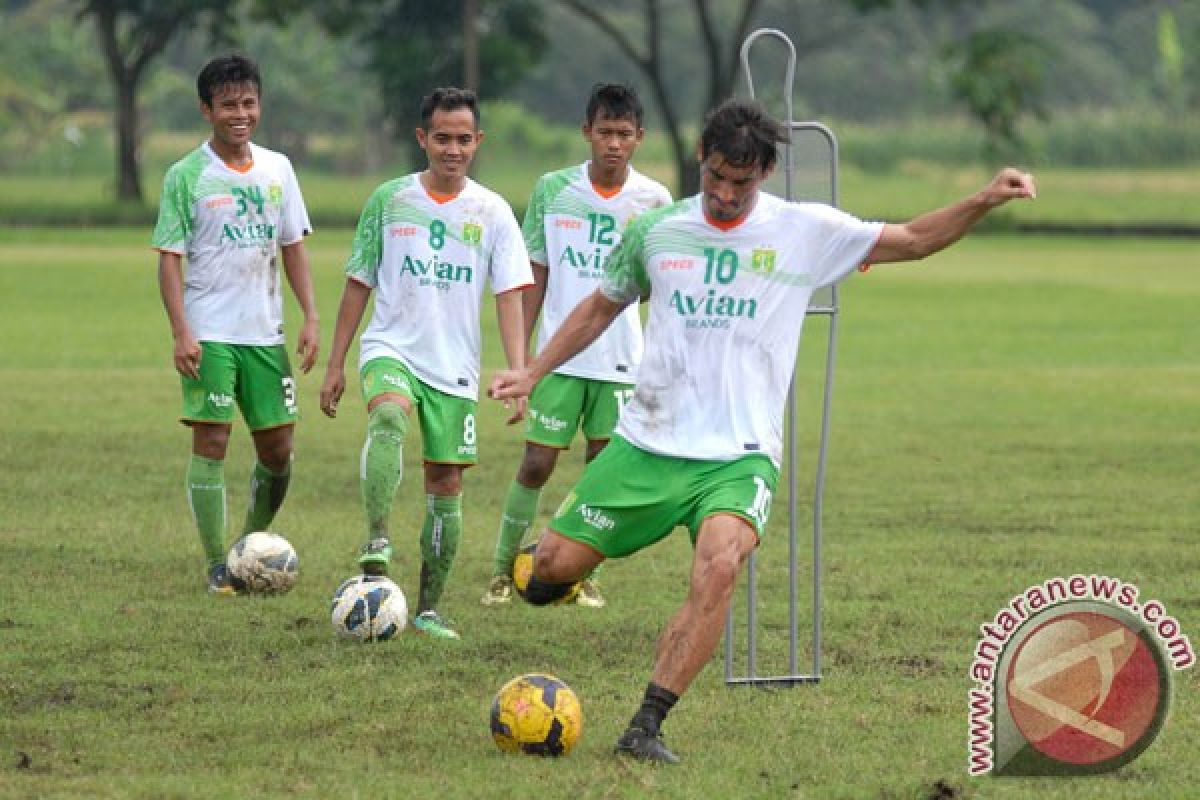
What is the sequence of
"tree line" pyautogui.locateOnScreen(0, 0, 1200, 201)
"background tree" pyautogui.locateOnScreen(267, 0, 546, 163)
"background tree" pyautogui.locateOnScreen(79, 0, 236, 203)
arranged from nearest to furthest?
"background tree" pyautogui.locateOnScreen(79, 0, 236, 203)
"tree line" pyautogui.locateOnScreen(0, 0, 1200, 201)
"background tree" pyautogui.locateOnScreen(267, 0, 546, 163)

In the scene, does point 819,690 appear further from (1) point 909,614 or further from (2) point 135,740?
(2) point 135,740

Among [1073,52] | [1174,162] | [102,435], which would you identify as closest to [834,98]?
[1073,52]

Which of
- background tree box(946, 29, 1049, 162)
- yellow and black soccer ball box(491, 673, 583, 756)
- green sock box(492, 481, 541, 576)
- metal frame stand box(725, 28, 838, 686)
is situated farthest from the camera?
background tree box(946, 29, 1049, 162)

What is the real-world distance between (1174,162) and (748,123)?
66.3 meters

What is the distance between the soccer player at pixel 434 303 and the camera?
31.3 ft

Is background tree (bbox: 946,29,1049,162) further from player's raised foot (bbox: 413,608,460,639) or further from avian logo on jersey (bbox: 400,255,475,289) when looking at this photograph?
player's raised foot (bbox: 413,608,460,639)

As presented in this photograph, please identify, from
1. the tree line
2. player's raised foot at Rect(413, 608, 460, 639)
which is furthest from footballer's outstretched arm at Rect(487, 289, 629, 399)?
the tree line

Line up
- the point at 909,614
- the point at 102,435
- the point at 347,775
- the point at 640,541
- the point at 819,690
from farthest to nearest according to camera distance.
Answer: the point at 102,435
the point at 909,614
the point at 819,690
the point at 640,541
the point at 347,775

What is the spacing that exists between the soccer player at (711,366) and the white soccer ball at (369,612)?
1.67 metres

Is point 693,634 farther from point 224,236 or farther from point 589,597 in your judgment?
point 224,236

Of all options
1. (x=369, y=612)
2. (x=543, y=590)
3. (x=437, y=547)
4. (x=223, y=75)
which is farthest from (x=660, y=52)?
(x=543, y=590)

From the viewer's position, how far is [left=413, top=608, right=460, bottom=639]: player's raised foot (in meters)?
9.41

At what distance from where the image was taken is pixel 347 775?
7.12 m

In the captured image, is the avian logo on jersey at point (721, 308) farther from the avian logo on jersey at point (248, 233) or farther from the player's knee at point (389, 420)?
the avian logo on jersey at point (248, 233)
